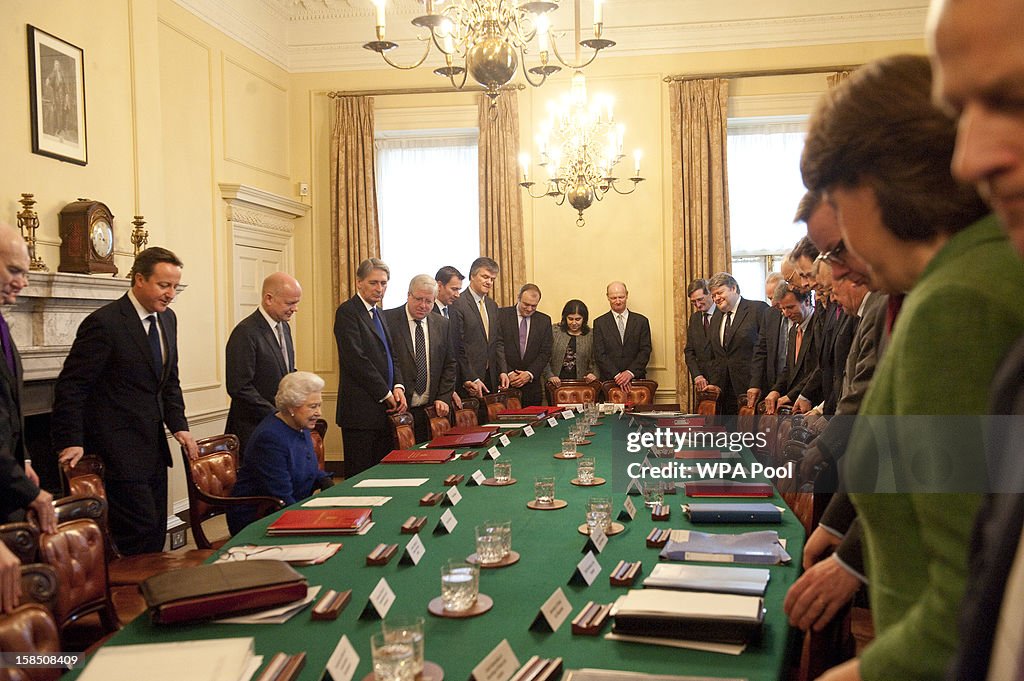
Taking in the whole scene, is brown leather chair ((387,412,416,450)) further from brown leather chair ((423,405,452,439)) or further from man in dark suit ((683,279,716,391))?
man in dark suit ((683,279,716,391))

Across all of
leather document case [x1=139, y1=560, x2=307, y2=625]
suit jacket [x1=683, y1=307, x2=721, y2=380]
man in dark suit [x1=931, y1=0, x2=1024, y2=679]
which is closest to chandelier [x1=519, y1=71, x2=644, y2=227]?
suit jacket [x1=683, y1=307, x2=721, y2=380]

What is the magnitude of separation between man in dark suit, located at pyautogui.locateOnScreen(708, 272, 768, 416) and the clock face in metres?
4.85

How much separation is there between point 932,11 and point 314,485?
3.74m

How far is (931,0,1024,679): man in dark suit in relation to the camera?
625 millimetres

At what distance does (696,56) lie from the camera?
8.59 meters

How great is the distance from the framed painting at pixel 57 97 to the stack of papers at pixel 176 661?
4.33 m

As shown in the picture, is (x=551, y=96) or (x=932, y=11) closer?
(x=932, y=11)

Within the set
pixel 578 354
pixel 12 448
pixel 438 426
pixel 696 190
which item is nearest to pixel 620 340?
pixel 578 354

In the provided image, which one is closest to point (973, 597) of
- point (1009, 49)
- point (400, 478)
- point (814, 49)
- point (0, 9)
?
point (1009, 49)

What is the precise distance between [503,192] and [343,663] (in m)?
7.48

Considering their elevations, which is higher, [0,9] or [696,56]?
[696,56]

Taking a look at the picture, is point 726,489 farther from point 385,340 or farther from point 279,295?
point 385,340

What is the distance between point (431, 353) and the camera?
6613 mm

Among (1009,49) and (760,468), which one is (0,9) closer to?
(760,468)
